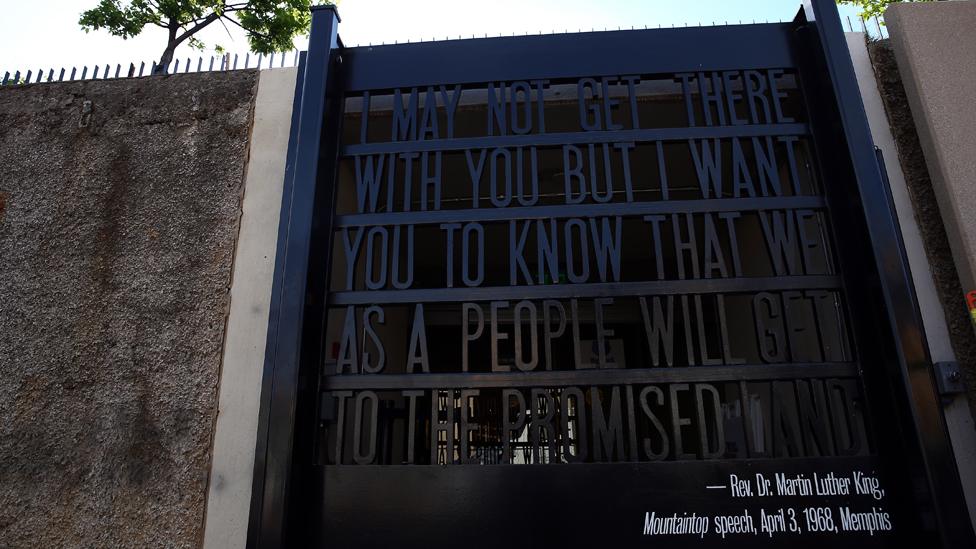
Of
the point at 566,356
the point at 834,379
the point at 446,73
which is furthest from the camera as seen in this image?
the point at 566,356

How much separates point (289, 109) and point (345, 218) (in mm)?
768

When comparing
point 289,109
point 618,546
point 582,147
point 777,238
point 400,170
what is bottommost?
point 618,546

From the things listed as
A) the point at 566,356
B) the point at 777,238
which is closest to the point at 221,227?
the point at 777,238

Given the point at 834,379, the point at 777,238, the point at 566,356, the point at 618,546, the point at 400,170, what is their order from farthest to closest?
the point at 566,356 → the point at 400,170 → the point at 777,238 → the point at 834,379 → the point at 618,546

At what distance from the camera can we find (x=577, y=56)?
11.2 feet

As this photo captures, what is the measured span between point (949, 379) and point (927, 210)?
85 cm

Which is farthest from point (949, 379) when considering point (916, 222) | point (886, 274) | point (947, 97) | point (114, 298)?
point (114, 298)

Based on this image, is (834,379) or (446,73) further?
(446,73)

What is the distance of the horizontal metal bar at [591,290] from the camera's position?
292 centimetres

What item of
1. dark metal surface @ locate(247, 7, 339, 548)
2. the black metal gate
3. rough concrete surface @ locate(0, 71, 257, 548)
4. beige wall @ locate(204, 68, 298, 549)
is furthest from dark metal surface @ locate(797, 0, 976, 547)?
rough concrete surface @ locate(0, 71, 257, 548)

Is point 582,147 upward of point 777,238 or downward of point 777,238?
upward

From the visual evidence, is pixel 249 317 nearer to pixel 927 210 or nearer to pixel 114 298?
pixel 114 298

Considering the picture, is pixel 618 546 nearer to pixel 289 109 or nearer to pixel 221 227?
pixel 221 227

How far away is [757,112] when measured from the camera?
3260 millimetres
